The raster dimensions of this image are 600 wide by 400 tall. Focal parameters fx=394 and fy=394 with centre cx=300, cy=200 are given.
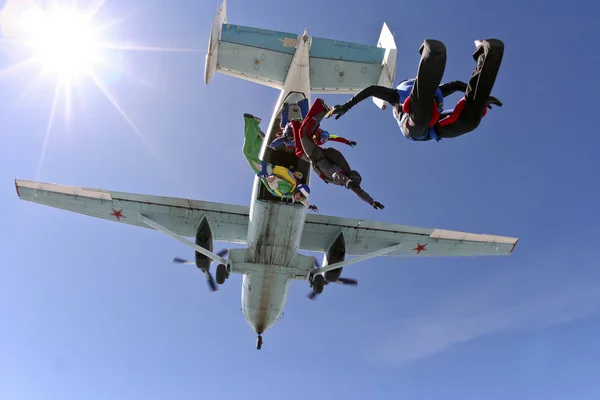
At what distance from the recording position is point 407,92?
5668 millimetres

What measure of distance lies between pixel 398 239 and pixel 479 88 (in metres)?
12.9

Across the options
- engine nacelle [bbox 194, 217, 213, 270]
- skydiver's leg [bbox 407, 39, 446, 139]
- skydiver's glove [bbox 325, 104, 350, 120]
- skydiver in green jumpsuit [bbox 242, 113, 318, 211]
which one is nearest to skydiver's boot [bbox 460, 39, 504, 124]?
skydiver's leg [bbox 407, 39, 446, 139]

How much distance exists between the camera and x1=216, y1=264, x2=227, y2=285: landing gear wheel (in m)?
14.0

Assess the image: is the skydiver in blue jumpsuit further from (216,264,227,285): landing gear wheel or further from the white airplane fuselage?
(216,264,227,285): landing gear wheel

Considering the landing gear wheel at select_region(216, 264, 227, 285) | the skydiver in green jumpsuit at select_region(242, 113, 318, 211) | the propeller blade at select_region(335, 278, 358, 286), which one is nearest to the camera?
the skydiver in green jumpsuit at select_region(242, 113, 318, 211)

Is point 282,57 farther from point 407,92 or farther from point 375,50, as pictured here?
point 407,92

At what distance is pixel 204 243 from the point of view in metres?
14.9

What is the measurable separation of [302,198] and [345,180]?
2369 millimetres

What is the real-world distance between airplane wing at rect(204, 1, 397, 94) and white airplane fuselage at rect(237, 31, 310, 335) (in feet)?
2.47

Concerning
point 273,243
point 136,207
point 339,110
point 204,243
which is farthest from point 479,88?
point 136,207

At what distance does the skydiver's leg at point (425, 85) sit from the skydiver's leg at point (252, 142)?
3938 mm

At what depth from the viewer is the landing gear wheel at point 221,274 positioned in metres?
14.0

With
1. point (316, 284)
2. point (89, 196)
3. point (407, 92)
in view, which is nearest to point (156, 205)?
point (89, 196)

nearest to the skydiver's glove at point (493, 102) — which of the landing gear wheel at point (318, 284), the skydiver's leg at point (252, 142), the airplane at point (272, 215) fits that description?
the skydiver's leg at point (252, 142)
